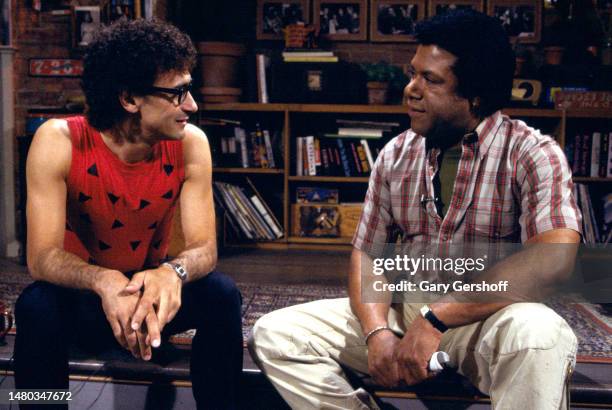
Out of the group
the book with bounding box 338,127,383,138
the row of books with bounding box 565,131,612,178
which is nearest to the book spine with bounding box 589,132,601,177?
the row of books with bounding box 565,131,612,178

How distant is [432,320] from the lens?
142cm

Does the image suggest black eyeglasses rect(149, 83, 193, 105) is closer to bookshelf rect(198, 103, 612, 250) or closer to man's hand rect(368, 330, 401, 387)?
man's hand rect(368, 330, 401, 387)

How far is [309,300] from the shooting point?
273 centimetres

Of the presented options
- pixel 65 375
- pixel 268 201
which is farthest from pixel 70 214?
pixel 268 201

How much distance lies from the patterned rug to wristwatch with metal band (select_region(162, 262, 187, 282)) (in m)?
0.72

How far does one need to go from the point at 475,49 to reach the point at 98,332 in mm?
1097

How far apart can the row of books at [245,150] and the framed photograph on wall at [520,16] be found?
1.55m

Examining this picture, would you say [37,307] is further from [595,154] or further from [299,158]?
[595,154]

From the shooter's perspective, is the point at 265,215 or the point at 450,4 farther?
the point at 450,4

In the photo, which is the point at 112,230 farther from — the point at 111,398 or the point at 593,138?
the point at 593,138

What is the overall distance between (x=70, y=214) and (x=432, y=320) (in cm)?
92

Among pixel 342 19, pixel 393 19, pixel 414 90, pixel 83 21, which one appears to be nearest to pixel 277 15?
pixel 342 19

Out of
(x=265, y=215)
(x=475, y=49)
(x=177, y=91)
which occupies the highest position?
(x=475, y=49)

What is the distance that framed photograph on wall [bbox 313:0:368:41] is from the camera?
4.11 metres
